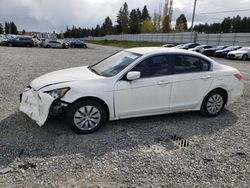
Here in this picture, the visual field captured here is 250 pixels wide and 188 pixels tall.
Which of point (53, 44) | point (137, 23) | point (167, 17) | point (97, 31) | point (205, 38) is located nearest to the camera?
point (53, 44)

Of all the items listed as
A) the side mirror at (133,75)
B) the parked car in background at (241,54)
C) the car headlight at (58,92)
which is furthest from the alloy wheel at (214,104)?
the parked car in background at (241,54)

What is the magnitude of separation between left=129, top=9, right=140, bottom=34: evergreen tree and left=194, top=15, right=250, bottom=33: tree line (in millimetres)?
23172

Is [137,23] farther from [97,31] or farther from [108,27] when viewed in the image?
[97,31]

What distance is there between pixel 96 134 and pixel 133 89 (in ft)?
3.38

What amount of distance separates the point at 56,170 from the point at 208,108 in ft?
11.3

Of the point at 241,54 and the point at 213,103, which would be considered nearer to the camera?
the point at 213,103

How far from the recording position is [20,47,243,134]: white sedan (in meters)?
4.04

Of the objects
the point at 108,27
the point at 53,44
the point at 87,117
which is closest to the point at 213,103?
the point at 87,117

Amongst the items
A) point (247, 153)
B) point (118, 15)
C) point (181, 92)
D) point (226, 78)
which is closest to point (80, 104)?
point (181, 92)

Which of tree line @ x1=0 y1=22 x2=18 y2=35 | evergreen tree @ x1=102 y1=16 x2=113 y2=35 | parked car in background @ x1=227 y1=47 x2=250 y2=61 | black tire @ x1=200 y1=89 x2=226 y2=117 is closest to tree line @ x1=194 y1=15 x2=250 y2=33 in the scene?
evergreen tree @ x1=102 y1=16 x2=113 y2=35

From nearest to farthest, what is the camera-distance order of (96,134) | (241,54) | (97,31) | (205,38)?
(96,134), (241,54), (205,38), (97,31)

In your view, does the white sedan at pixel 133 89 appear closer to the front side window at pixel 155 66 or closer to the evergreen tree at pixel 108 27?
the front side window at pixel 155 66

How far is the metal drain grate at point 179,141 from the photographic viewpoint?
158 inches

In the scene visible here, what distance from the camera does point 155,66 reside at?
→ 4.62m
